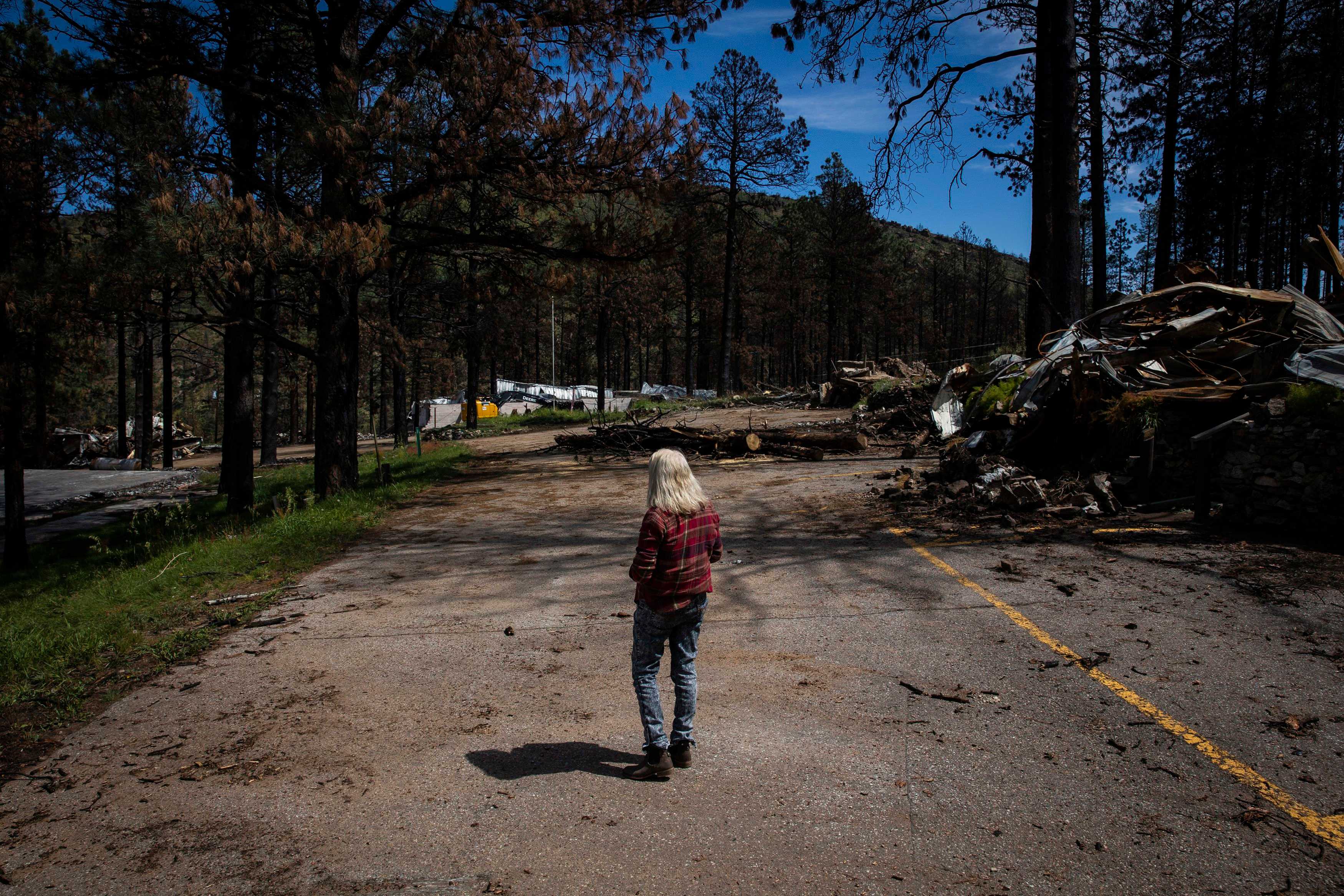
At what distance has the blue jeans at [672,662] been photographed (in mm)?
3779

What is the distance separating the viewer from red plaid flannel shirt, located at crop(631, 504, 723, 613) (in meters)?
3.74

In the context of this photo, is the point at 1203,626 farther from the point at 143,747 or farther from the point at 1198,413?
the point at 143,747

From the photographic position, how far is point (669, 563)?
12.4 feet

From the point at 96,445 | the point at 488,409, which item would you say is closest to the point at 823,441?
the point at 488,409

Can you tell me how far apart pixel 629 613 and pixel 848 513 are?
4564 mm

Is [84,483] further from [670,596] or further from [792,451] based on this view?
[670,596]

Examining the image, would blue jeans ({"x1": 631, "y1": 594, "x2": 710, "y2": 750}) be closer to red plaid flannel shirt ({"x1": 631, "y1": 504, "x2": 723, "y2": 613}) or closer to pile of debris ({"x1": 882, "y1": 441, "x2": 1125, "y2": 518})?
red plaid flannel shirt ({"x1": 631, "y1": 504, "x2": 723, "y2": 613})

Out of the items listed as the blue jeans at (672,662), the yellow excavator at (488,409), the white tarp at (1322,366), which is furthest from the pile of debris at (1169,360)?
the yellow excavator at (488,409)

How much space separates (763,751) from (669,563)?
44.7 inches

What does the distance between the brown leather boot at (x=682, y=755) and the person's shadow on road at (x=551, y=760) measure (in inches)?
8.6

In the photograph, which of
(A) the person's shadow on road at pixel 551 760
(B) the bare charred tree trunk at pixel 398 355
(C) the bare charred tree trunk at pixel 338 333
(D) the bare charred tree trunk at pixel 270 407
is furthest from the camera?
(D) the bare charred tree trunk at pixel 270 407

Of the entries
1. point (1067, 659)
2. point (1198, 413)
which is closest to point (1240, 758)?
point (1067, 659)

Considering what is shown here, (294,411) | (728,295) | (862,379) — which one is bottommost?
(294,411)

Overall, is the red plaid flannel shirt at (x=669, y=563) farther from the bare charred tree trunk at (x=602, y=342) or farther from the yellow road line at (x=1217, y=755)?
the bare charred tree trunk at (x=602, y=342)
